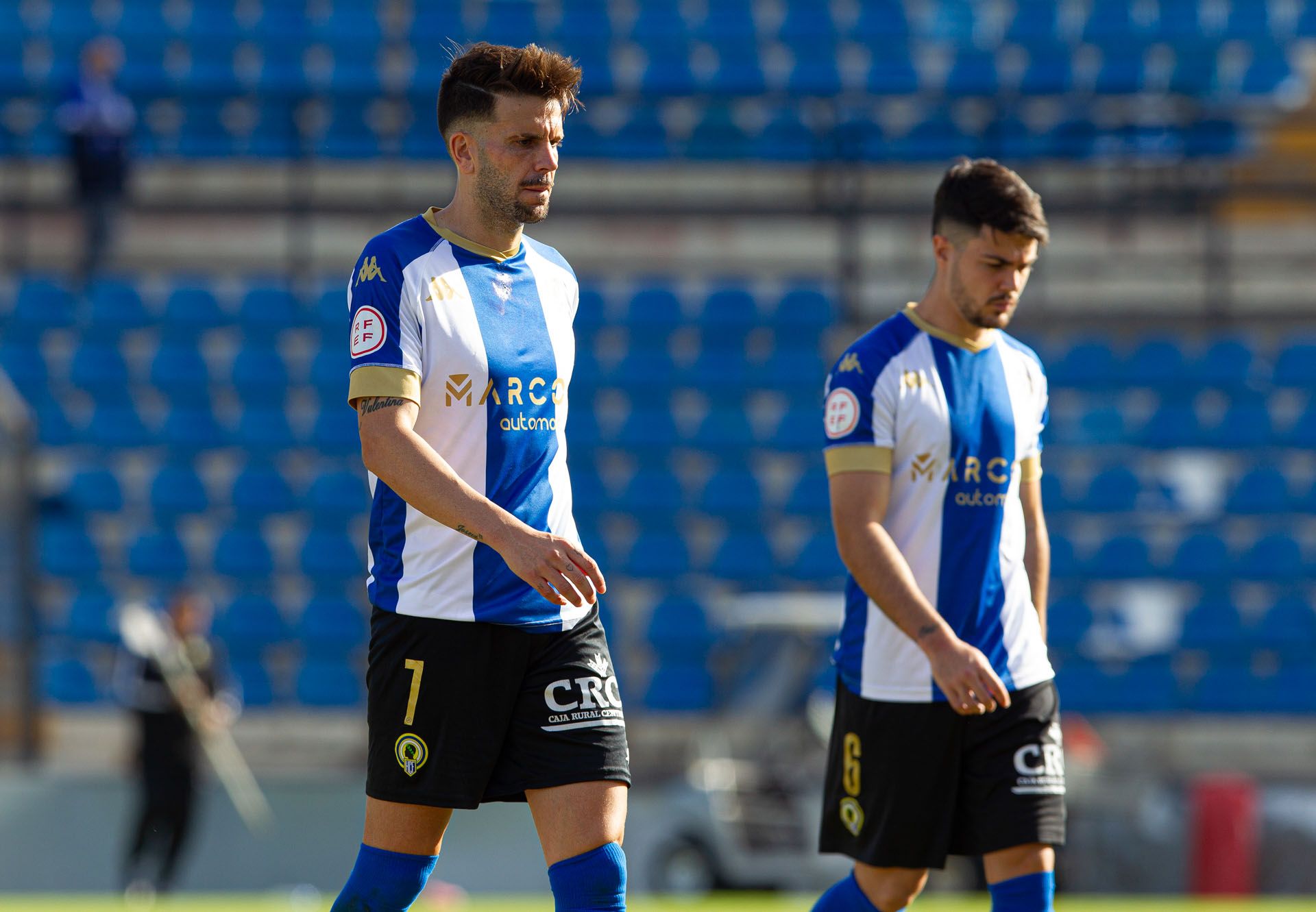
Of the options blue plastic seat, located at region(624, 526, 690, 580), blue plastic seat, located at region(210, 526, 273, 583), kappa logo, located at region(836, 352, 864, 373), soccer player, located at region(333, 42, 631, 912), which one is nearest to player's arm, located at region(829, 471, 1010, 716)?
kappa logo, located at region(836, 352, 864, 373)

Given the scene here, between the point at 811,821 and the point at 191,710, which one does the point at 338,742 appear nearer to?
the point at 191,710

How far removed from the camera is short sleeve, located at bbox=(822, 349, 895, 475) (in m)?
4.50

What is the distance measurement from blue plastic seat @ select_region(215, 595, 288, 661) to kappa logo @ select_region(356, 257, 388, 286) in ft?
35.4

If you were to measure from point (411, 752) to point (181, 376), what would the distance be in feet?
39.4

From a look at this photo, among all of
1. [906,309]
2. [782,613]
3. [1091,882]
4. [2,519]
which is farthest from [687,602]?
[906,309]

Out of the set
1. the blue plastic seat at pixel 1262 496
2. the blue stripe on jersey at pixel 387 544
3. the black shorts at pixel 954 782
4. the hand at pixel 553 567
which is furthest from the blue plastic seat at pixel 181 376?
the hand at pixel 553 567

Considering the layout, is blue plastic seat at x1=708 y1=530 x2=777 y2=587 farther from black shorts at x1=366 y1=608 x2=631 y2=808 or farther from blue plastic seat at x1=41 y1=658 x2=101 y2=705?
black shorts at x1=366 y1=608 x2=631 y2=808

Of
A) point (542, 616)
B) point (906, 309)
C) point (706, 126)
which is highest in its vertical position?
point (706, 126)

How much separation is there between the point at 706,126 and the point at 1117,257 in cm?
390

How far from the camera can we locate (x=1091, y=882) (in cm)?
1202

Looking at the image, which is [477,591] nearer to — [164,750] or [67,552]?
[164,750]

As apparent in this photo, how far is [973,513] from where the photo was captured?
14.8ft

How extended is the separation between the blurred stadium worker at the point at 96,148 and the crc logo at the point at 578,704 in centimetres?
1276

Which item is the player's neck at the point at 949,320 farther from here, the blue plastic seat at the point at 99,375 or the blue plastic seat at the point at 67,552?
the blue plastic seat at the point at 99,375
